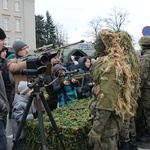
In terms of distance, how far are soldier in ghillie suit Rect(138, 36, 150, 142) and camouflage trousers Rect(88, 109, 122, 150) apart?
196 centimetres

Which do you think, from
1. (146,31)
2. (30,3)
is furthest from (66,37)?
(146,31)

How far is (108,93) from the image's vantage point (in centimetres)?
306

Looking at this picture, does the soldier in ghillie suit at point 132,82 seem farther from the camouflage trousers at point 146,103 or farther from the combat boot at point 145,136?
the combat boot at point 145,136

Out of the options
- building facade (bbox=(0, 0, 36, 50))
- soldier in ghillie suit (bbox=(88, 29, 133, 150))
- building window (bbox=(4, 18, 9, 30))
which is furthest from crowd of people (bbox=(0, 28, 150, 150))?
building window (bbox=(4, 18, 9, 30))

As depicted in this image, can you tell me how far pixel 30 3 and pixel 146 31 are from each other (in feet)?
165

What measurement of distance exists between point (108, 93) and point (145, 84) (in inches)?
89.4

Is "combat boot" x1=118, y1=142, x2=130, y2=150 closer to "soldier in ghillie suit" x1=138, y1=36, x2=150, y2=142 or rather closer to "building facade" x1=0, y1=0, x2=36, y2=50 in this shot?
"soldier in ghillie suit" x1=138, y1=36, x2=150, y2=142

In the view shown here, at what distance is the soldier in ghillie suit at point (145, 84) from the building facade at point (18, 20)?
155ft

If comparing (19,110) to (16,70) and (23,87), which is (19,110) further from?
(16,70)

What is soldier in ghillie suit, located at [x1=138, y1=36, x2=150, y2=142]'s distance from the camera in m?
5.09

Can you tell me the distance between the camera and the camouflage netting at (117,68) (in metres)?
3.16

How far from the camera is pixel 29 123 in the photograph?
4.05 metres

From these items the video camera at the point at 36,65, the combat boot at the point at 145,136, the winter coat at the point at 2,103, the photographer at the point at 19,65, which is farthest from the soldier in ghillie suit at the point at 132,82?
the winter coat at the point at 2,103

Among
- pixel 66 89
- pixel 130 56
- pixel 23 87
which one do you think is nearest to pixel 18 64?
pixel 23 87
